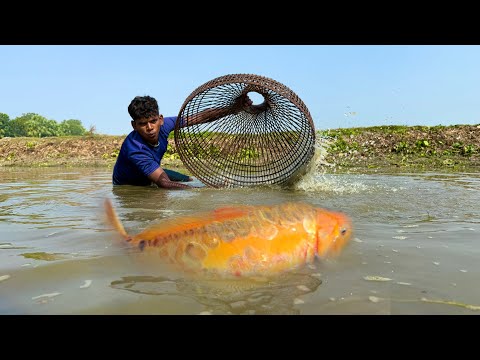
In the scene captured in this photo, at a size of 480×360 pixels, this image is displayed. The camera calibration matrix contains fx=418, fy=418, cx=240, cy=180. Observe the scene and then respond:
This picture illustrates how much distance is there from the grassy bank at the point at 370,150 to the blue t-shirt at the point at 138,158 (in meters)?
3.01

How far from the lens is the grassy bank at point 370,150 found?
898 centimetres

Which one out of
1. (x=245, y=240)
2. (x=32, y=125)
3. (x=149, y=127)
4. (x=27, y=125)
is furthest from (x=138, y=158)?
(x=27, y=125)

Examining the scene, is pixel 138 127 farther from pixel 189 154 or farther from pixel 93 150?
pixel 93 150

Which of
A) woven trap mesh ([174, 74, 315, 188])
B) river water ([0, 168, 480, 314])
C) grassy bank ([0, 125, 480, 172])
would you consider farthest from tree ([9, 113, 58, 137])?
river water ([0, 168, 480, 314])

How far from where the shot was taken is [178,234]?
6.37ft

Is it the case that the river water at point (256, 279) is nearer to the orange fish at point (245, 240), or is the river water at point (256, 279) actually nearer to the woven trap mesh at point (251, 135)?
the orange fish at point (245, 240)

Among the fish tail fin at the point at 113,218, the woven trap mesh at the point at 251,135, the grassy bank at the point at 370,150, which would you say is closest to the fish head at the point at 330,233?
the fish tail fin at the point at 113,218

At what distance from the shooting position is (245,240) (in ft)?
6.33

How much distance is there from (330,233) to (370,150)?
9.01 m

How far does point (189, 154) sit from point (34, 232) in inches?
138

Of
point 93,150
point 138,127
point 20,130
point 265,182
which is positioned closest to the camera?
point 138,127

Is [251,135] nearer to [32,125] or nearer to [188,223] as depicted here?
[188,223]

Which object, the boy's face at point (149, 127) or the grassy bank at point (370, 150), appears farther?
the grassy bank at point (370, 150)
